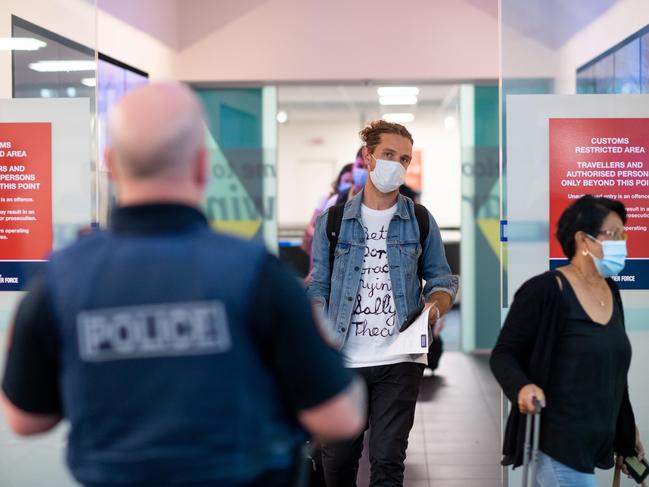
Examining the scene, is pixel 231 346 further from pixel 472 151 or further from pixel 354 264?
pixel 472 151

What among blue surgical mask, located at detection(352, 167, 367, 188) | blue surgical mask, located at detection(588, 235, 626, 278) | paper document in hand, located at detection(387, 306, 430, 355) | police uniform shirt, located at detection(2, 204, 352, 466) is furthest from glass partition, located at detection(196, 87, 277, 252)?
police uniform shirt, located at detection(2, 204, 352, 466)

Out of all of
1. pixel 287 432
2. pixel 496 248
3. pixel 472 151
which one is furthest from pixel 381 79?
pixel 287 432

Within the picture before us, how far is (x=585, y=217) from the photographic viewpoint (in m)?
3.14

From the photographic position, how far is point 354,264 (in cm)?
386

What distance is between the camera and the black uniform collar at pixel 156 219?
1.62m

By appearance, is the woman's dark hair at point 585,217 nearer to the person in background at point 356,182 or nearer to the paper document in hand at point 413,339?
the paper document in hand at point 413,339

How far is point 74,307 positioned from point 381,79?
780 centimetres

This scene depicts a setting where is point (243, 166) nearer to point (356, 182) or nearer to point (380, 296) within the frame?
point (356, 182)

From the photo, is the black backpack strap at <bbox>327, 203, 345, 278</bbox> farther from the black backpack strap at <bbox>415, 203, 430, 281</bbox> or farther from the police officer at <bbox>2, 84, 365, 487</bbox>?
the police officer at <bbox>2, 84, 365, 487</bbox>

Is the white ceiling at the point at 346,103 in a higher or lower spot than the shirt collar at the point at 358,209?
higher

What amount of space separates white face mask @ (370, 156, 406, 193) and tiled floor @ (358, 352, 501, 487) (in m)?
2.04

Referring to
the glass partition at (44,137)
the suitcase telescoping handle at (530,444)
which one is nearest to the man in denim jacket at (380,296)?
the suitcase telescoping handle at (530,444)

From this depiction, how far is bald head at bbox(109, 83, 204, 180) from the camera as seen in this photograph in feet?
5.31

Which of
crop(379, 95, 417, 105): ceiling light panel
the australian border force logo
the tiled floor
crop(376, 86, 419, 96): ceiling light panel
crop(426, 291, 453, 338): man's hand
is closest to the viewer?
the australian border force logo
